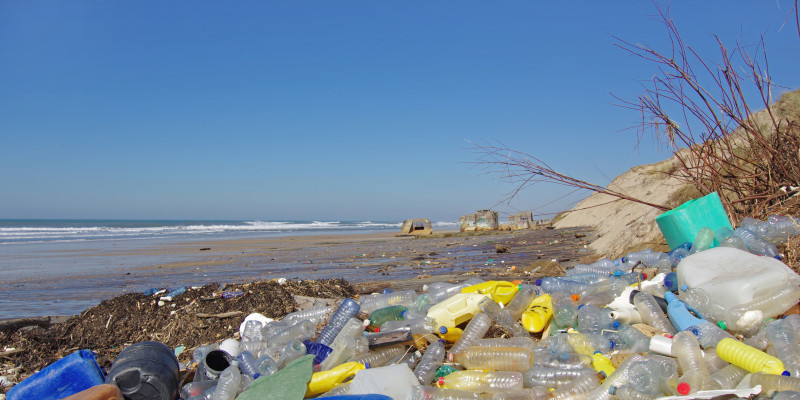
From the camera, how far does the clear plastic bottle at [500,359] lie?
337 centimetres

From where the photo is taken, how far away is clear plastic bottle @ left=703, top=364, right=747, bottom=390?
8.91 ft

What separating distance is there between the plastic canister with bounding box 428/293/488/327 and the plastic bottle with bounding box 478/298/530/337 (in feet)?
0.17

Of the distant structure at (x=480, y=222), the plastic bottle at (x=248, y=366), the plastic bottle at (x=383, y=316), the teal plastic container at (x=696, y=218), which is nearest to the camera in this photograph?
the plastic bottle at (x=248, y=366)

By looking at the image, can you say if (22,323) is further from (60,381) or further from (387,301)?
(387,301)

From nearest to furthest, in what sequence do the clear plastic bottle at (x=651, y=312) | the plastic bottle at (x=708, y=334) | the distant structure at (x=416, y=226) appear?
the plastic bottle at (x=708, y=334)
the clear plastic bottle at (x=651, y=312)
the distant structure at (x=416, y=226)

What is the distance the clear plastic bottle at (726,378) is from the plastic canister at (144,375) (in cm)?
341

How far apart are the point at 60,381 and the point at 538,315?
3.58 meters

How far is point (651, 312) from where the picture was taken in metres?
3.70

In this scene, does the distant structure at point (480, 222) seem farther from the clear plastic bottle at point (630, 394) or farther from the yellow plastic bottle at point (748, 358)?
the clear plastic bottle at point (630, 394)

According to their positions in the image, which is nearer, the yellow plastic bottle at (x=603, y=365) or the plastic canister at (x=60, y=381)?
the yellow plastic bottle at (x=603, y=365)

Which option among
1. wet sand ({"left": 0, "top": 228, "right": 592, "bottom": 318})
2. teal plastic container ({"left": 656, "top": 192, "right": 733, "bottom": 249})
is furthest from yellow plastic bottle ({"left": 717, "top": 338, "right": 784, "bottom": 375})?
wet sand ({"left": 0, "top": 228, "right": 592, "bottom": 318})

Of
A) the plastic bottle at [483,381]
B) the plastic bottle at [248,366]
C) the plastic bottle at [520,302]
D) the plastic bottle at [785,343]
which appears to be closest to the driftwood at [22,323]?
the plastic bottle at [248,366]

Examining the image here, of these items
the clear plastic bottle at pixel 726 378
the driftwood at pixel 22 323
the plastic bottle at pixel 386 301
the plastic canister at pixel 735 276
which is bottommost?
the driftwood at pixel 22 323

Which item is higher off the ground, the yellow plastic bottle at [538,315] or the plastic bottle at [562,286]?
the plastic bottle at [562,286]
